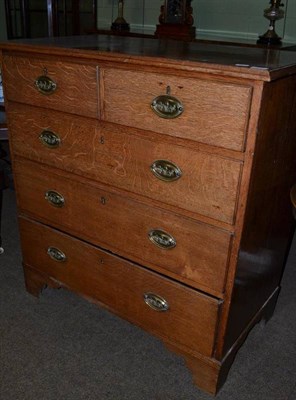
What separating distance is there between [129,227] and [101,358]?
61 centimetres

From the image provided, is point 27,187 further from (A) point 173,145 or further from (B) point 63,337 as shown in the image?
(A) point 173,145

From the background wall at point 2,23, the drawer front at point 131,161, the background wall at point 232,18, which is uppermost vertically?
the background wall at point 232,18

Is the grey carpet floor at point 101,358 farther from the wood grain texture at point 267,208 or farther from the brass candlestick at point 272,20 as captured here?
the brass candlestick at point 272,20

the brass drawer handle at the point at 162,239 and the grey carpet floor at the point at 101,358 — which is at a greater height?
the brass drawer handle at the point at 162,239

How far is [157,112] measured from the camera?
4.43ft

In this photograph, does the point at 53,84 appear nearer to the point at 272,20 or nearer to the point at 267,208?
the point at 267,208

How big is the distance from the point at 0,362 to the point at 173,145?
1.16 meters

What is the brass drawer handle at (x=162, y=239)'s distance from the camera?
152cm

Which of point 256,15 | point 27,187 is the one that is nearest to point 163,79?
point 27,187

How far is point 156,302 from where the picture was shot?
167cm

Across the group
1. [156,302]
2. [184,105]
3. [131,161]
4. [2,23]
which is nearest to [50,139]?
[131,161]

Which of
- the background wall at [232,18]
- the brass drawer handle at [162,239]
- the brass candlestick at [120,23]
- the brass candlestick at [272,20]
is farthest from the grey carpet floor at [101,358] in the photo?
the brass candlestick at [120,23]

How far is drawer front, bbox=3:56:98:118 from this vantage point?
1.48 metres

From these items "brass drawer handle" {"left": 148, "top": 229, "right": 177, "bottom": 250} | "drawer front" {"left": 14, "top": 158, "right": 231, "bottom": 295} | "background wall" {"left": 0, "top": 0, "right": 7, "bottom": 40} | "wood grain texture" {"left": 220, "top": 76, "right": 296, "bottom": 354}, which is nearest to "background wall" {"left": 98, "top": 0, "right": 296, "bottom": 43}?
"wood grain texture" {"left": 220, "top": 76, "right": 296, "bottom": 354}
